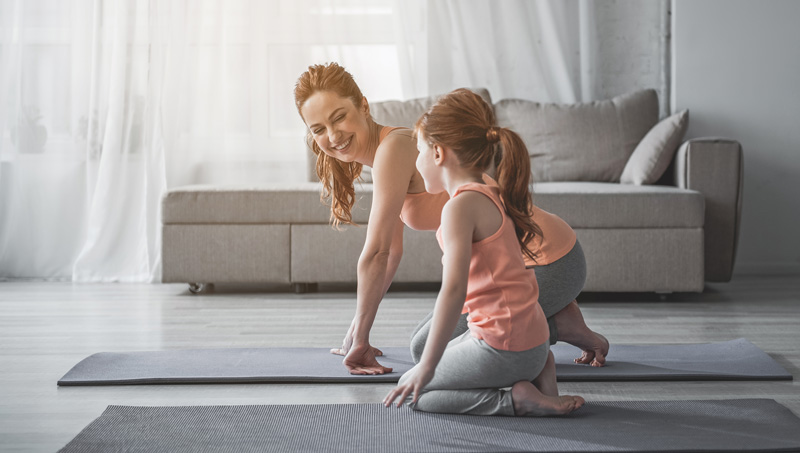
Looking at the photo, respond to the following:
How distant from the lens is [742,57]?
3734 millimetres

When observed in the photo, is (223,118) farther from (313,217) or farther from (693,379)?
(693,379)

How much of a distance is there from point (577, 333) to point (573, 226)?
3.91 feet

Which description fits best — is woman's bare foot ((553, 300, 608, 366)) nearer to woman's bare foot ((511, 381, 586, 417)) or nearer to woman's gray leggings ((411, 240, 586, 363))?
woman's gray leggings ((411, 240, 586, 363))

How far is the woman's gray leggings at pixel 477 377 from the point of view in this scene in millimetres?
1435

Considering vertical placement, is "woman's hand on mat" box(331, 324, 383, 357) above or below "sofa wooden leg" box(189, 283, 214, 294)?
above

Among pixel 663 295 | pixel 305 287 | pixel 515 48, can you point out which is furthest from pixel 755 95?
pixel 305 287

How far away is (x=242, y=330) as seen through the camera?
2451mm

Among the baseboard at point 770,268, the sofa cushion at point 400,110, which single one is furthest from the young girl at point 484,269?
the baseboard at point 770,268

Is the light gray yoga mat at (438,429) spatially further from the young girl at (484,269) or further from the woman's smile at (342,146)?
the woman's smile at (342,146)

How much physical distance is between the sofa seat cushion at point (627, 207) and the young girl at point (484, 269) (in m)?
1.55

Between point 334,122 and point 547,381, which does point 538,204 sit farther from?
point 547,381

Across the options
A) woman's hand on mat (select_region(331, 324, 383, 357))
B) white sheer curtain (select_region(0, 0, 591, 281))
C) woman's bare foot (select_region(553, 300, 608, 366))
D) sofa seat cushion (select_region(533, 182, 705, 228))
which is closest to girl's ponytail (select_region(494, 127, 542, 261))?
woman's bare foot (select_region(553, 300, 608, 366))

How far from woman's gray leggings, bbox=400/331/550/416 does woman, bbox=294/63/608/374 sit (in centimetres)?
29

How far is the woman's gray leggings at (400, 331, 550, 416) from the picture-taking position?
143 centimetres
